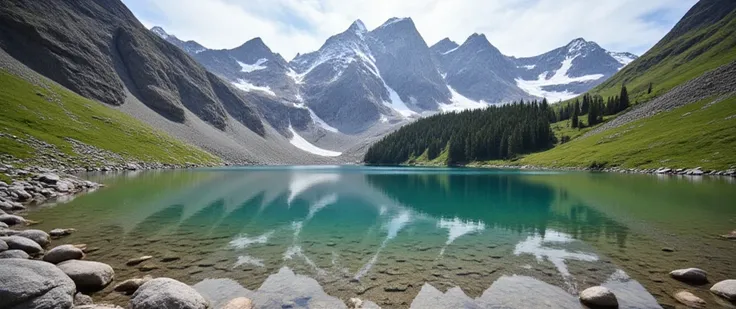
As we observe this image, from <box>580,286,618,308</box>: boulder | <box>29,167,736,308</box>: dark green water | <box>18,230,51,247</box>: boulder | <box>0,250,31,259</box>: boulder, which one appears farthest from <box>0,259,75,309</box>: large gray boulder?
<box>580,286,618,308</box>: boulder

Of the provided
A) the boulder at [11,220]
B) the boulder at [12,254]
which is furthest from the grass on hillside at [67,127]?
the boulder at [12,254]

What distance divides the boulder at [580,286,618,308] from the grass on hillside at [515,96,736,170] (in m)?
69.8

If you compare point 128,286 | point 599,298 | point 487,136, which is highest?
A: point 487,136

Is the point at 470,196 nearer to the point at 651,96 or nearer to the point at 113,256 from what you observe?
the point at 113,256

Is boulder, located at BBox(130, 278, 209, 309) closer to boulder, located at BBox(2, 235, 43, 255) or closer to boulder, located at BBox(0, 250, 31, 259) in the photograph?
boulder, located at BBox(0, 250, 31, 259)

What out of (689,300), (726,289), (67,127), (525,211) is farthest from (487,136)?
(689,300)

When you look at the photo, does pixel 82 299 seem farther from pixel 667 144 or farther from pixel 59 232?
pixel 667 144

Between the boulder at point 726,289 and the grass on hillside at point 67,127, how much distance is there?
72000mm

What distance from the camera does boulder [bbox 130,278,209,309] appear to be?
943cm

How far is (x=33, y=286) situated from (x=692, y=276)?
20684mm

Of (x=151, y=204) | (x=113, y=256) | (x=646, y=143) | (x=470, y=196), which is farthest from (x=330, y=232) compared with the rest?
(x=646, y=143)

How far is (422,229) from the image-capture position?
23.1 meters

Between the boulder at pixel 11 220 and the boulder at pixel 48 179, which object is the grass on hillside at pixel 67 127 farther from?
the boulder at pixel 11 220

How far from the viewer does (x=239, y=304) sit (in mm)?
10508
